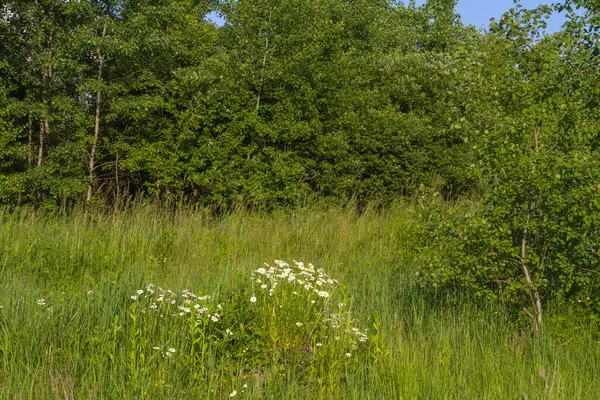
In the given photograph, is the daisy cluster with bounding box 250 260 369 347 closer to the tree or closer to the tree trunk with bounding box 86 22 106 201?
the tree

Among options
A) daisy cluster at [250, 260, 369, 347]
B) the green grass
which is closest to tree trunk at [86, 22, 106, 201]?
the green grass

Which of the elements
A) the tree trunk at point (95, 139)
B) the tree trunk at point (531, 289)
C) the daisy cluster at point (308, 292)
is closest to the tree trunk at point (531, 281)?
the tree trunk at point (531, 289)

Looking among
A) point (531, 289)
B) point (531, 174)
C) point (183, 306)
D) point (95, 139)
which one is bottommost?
point (183, 306)

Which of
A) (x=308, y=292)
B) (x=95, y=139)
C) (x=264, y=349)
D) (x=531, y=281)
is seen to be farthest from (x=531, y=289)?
(x=95, y=139)

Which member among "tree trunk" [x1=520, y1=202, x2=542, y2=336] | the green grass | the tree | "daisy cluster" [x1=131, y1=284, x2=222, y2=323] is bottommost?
the green grass

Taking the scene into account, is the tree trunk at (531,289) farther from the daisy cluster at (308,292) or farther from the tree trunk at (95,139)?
the tree trunk at (95,139)

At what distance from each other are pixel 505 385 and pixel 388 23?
24067 mm

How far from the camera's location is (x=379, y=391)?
3.64 metres

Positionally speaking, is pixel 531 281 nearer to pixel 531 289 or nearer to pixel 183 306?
pixel 531 289

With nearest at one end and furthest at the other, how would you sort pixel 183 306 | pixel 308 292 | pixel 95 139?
pixel 183 306
pixel 308 292
pixel 95 139

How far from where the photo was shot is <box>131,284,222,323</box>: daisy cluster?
13.5ft

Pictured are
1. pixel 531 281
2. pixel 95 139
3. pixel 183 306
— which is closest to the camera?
pixel 183 306

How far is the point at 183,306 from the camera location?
4348 millimetres

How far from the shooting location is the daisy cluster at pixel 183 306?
162 inches
